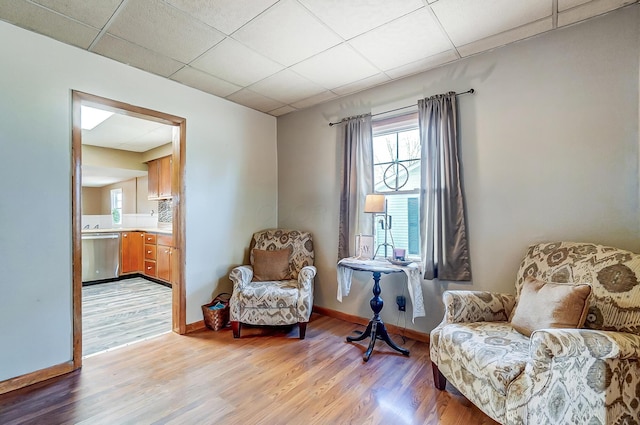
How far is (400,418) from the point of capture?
65.6 inches

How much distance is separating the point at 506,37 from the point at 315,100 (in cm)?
194

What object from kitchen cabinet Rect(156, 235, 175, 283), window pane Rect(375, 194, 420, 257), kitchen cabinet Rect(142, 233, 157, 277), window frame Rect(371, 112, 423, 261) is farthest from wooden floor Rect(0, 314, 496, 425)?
kitchen cabinet Rect(142, 233, 157, 277)

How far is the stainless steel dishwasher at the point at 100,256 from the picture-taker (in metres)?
4.77

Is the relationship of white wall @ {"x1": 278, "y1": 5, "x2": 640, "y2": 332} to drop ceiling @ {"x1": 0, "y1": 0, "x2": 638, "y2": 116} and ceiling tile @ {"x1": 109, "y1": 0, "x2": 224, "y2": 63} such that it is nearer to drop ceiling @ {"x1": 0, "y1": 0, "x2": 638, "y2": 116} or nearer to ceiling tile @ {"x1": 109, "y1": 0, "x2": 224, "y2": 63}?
drop ceiling @ {"x1": 0, "y1": 0, "x2": 638, "y2": 116}

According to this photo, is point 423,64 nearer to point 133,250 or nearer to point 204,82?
point 204,82

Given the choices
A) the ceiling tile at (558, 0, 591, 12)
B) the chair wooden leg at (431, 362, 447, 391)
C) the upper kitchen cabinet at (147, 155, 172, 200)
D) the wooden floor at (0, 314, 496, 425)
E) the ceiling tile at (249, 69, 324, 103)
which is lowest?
the wooden floor at (0, 314, 496, 425)

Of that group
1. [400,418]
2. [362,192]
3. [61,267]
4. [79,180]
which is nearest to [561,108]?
[362,192]

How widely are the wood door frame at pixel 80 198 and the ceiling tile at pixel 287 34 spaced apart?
124 centimetres

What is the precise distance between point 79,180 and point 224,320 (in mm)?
1858

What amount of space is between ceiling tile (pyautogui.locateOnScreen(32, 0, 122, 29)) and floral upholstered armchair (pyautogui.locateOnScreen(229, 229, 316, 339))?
2279mm

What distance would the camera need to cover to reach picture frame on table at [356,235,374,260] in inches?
114

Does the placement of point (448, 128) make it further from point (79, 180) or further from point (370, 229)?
point (79, 180)

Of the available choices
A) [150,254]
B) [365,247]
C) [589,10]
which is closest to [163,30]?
[365,247]

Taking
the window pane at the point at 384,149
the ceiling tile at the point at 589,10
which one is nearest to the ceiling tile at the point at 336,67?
the window pane at the point at 384,149
